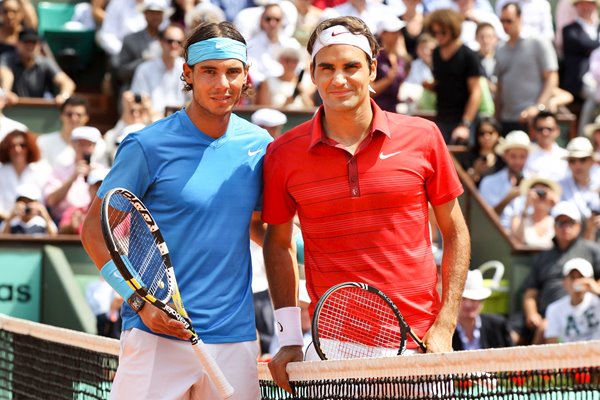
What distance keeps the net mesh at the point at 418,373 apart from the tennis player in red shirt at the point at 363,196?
0.14 metres

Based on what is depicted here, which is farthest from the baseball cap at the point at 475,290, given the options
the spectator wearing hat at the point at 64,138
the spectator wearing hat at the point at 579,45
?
the spectator wearing hat at the point at 579,45

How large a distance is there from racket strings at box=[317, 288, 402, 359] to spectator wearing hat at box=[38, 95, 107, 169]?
765 cm

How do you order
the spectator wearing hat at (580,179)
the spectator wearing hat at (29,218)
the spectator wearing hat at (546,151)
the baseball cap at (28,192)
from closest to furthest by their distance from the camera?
the baseball cap at (28,192)
the spectator wearing hat at (29,218)
the spectator wearing hat at (580,179)
the spectator wearing hat at (546,151)

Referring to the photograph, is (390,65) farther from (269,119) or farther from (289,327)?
(289,327)

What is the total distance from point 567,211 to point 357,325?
6.29 m

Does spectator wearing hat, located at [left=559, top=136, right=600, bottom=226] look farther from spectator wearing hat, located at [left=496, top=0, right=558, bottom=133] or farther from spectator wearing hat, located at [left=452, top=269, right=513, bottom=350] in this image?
spectator wearing hat, located at [left=452, top=269, right=513, bottom=350]

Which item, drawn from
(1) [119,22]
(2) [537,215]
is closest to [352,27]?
(2) [537,215]

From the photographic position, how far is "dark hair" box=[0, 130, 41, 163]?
39.1 feet

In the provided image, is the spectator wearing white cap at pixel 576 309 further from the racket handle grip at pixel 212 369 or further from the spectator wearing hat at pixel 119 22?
the racket handle grip at pixel 212 369

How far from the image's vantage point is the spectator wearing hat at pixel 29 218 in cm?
1124

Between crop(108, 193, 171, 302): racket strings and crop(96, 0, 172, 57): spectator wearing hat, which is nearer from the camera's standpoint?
crop(108, 193, 171, 302): racket strings

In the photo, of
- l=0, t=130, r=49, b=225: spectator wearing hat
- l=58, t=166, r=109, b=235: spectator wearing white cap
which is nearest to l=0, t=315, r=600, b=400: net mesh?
l=58, t=166, r=109, b=235: spectator wearing white cap

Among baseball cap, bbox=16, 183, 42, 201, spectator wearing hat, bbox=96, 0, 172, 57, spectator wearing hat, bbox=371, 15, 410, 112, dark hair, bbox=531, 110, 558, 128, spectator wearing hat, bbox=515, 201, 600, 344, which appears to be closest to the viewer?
spectator wearing hat, bbox=515, 201, 600, 344

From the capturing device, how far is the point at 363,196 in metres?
4.85
